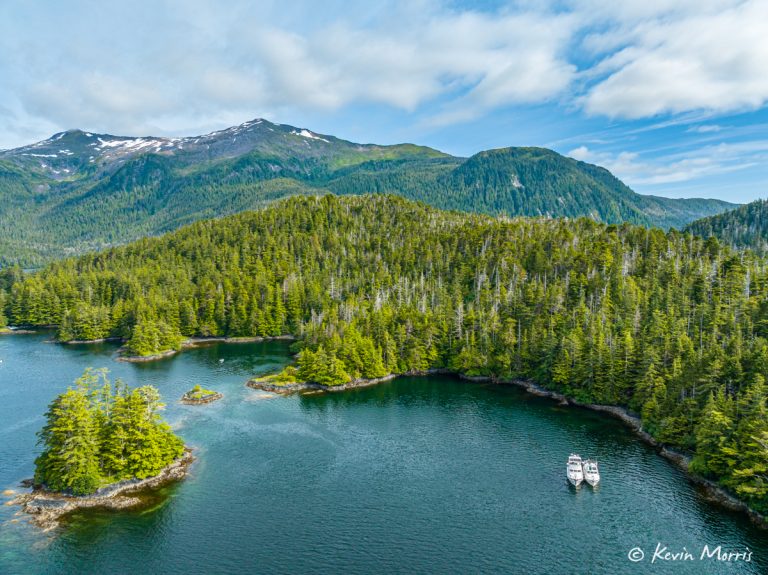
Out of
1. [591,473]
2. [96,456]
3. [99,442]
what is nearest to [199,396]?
[99,442]

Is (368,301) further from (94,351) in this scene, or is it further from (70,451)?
(70,451)

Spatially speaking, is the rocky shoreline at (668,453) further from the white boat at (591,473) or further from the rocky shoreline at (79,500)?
the rocky shoreline at (79,500)

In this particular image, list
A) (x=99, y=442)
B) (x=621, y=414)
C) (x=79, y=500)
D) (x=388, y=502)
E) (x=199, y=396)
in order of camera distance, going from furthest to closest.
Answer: (x=199, y=396)
(x=621, y=414)
(x=99, y=442)
(x=388, y=502)
(x=79, y=500)

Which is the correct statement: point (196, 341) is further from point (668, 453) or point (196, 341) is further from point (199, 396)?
point (668, 453)

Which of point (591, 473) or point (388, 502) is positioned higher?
point (591, 473)

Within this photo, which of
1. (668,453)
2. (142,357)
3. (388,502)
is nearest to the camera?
(388,502)

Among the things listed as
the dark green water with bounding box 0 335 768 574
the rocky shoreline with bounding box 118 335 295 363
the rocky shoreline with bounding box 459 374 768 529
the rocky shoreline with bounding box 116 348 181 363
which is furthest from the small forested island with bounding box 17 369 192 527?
the rocky shoreline with bounding box 118 335 295 363
